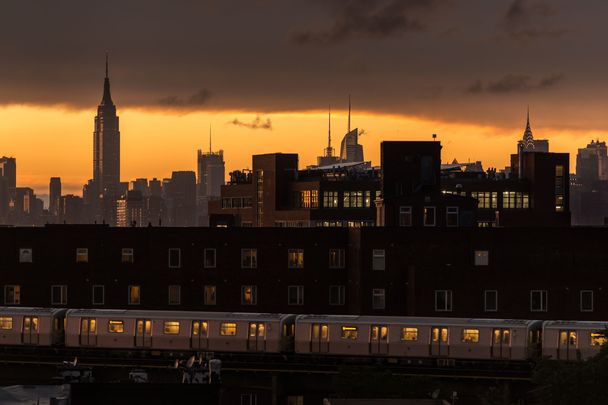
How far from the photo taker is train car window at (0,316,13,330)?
10888 centimetres

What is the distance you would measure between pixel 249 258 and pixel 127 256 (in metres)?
9.33

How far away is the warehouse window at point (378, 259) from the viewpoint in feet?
383

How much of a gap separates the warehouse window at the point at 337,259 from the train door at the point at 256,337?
703 inches

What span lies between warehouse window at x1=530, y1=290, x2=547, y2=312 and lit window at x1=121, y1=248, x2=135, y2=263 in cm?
3000

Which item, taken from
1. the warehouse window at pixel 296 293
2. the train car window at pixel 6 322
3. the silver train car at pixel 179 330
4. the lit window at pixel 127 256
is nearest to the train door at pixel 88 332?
the silver train car at pixel 179 330

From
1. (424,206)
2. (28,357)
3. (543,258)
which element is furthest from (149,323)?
(424,206)

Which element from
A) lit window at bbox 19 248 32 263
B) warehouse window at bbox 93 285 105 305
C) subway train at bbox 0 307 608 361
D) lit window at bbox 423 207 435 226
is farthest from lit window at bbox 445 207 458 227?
subway train at bbox 0 307 608 361

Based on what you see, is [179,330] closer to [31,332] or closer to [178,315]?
[178,315]

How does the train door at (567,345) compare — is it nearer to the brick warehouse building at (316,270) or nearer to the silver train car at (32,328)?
the brick warehouse building at (316,270)

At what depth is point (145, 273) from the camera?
12200 cm

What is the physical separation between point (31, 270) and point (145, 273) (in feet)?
29.0

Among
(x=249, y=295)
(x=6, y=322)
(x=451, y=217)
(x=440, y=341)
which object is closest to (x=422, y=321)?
(x=440, y=341)

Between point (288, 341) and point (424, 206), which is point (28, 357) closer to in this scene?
point (288, 341)

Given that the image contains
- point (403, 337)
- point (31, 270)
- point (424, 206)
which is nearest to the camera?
point (403, 337)
